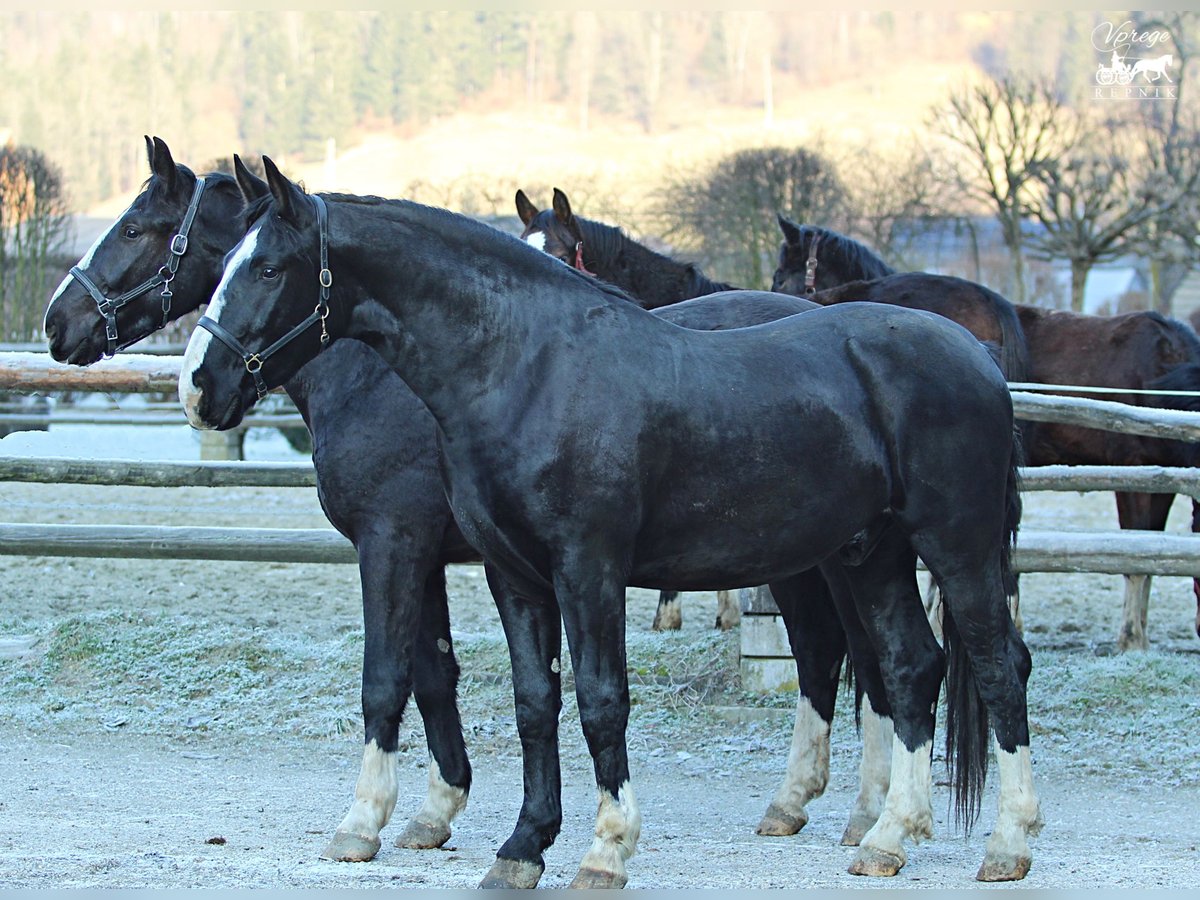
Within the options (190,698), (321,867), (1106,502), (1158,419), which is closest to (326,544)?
(190,698)

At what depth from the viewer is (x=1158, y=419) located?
6137 mm

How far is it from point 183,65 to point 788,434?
59.7m

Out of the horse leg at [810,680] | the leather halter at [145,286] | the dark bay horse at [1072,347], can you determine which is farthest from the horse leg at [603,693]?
the dark bay horse at [1072,347]

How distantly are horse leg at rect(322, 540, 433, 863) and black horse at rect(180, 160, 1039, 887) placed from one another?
0.38m

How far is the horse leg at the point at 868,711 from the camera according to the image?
4406mm

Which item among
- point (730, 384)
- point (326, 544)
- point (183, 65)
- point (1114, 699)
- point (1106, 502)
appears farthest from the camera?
point (183, 65)

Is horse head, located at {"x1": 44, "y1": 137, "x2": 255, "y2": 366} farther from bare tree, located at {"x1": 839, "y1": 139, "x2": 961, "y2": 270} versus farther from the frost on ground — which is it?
bare tree, located at {"x1": 839, "y1": 139, "x2": 961, "y2": 270}

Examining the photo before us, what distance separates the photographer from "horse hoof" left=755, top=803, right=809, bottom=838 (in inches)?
177

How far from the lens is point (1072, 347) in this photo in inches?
324

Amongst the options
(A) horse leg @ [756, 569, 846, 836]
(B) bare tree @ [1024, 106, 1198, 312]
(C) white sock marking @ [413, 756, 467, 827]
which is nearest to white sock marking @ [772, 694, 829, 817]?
(A) horse leg @ [756, 569, 846, 836]

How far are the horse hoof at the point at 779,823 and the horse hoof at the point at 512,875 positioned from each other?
3.58 ft

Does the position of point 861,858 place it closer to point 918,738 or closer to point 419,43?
point 918,738

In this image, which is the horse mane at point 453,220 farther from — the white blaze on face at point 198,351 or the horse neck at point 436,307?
the white blaze on face at point 198,351

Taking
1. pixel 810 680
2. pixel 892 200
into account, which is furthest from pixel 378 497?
pixel 892 200
